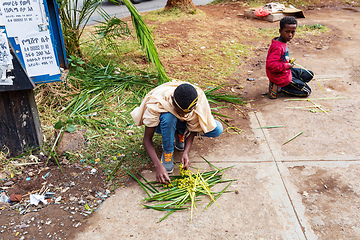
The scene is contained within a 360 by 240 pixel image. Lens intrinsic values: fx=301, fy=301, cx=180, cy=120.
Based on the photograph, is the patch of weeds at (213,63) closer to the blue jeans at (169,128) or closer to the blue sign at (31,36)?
the blue jeans at (169,128)

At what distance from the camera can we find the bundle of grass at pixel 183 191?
8.38 feet

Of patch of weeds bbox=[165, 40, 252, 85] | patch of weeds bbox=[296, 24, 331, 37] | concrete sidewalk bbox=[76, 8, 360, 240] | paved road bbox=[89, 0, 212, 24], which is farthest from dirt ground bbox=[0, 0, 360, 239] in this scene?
paved road bbox=[89, 0, 212, 24]

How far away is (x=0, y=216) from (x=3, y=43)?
4.95 feet

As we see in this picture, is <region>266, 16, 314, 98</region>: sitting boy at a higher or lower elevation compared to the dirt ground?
higher

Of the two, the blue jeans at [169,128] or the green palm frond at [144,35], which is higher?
the green palm frond at [144,35]

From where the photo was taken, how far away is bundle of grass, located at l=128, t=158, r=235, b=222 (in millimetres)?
2553

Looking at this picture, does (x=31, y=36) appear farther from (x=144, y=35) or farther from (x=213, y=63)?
(x=213, y=63)

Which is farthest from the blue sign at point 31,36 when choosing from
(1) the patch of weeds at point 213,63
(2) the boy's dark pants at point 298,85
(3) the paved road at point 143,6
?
(3) the paved road at point 143,6

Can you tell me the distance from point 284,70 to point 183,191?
2.44m

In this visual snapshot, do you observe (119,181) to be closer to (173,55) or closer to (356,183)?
(356,183)

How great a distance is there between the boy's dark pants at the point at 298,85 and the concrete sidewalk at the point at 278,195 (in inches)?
20.2

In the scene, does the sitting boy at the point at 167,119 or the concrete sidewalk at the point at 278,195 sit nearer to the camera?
the concrete sidewalk at the point at 278,195

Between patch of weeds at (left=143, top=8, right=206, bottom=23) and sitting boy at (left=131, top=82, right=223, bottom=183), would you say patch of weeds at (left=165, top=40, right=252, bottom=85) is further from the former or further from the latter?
sitting boy at (left=131, top=82, right=223, bottom=183)

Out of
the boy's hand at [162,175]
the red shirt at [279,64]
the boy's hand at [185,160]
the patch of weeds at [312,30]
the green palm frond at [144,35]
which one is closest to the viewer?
the boy's hand at [162,175]
